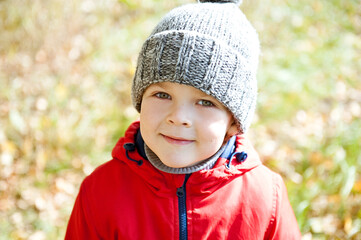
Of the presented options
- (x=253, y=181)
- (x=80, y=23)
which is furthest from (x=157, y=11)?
(x=253, y=181)

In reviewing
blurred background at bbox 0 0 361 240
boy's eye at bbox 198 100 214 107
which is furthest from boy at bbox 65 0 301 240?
blurred background at bbox 0 0 361 240

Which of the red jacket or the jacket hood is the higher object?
the jacket hood

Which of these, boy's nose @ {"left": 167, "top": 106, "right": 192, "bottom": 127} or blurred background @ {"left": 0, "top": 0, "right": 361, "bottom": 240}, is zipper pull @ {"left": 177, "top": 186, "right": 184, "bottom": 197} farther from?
blurred background @ {"left": 0, "top": 0, "right": 361, "bottom": 240}

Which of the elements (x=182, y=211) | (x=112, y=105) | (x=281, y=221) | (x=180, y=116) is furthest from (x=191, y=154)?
(x=112, y=105)

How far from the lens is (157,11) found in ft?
19.0

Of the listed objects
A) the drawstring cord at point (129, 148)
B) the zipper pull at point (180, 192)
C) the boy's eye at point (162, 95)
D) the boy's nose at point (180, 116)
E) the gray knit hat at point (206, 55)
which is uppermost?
the gray knit hat at point (206, 55)

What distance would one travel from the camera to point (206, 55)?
5.82 ft

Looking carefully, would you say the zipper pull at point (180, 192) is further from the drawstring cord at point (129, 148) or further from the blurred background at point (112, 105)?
the blurred background at point (112, 105)

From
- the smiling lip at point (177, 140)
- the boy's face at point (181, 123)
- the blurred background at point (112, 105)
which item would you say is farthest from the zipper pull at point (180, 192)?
the blurred background at point (112, 105)

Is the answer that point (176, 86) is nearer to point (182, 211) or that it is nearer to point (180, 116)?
point (180, 116)

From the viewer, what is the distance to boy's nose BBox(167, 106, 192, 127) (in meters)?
1.76

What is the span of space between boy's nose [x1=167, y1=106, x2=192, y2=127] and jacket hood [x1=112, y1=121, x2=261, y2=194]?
0.30 m

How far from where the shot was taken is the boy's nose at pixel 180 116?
1760 millimetres

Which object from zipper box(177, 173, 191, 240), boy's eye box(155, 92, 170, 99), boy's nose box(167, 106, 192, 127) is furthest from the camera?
zipper box(177, 173, 191, 240)
